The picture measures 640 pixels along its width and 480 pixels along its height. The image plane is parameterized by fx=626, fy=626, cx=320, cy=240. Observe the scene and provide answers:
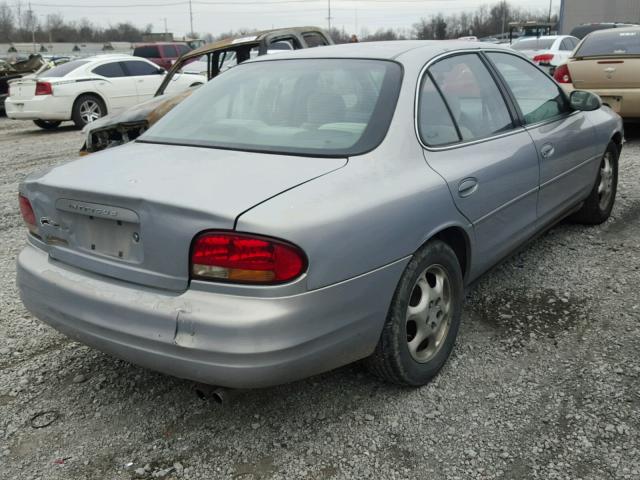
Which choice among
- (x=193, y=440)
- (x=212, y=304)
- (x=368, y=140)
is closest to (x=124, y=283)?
(x=212, y=304)

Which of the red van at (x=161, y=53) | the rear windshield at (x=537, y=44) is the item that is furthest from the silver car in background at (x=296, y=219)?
the red van at (x=161, y=53)

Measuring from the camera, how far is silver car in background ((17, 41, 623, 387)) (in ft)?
7.14

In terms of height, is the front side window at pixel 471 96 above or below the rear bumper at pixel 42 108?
above

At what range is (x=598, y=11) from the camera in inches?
1843

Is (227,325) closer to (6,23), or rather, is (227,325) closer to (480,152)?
(480,152)

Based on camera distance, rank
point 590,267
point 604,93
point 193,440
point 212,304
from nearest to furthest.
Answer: point 212,304, point 193,440, point 590,267, point 604,93

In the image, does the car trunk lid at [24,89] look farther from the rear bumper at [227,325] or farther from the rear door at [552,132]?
the rear bumper at [227,325]

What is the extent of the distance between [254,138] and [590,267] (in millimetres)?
2708

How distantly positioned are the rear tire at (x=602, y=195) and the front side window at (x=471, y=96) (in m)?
1.73

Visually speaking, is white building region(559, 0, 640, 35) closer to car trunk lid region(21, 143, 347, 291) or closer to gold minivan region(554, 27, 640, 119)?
gold minivan region(554, 27, 640, 119)

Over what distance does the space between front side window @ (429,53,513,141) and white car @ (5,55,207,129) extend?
376 inches

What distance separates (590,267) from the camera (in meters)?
4.34

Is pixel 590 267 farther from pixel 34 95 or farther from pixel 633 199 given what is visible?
pixel 34 95

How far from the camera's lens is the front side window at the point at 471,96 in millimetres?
3189
